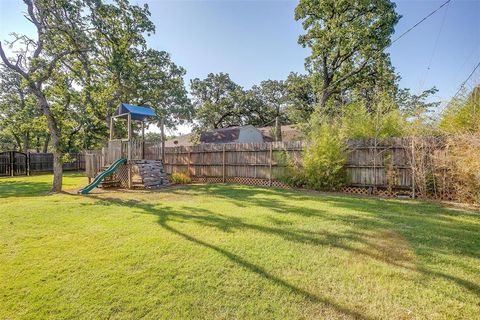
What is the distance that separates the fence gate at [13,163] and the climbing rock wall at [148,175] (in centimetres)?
1390

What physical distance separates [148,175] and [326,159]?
7.03m

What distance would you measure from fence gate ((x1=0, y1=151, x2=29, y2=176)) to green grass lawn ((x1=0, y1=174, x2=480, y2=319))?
17.1 metres

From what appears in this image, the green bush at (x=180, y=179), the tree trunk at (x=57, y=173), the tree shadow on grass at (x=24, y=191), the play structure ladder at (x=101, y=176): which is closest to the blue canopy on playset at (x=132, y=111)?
the play structure ladder at (x=101, y=176)

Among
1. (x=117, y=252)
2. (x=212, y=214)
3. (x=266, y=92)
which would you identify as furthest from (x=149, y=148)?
(x=266, y=92)

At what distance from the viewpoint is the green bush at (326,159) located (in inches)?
325

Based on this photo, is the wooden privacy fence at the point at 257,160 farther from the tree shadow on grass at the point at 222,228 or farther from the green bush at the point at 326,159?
the tree shadow on grass at the point at 222,228

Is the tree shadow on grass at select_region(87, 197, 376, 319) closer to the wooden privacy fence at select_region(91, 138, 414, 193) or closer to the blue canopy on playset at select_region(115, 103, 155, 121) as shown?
the blue canopy on playset at select_region(115, 103, 155, 121)

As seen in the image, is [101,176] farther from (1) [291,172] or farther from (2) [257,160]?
(1) [291,172]

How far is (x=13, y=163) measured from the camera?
1789 cm

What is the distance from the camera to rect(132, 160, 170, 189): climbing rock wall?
399 inches

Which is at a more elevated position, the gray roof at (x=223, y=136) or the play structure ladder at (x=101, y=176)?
the gray roof at (x=223, y=136)

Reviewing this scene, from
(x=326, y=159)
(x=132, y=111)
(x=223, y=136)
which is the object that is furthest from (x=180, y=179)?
(x=223, y=136)

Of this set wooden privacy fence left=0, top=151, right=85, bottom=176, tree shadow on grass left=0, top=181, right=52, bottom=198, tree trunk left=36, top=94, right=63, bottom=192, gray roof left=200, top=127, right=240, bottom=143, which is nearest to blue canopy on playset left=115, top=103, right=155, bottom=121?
tree trunk left=36, top=94, right=63, bottom=192

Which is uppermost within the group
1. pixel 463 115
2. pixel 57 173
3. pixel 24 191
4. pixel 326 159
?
pixel 463 115
